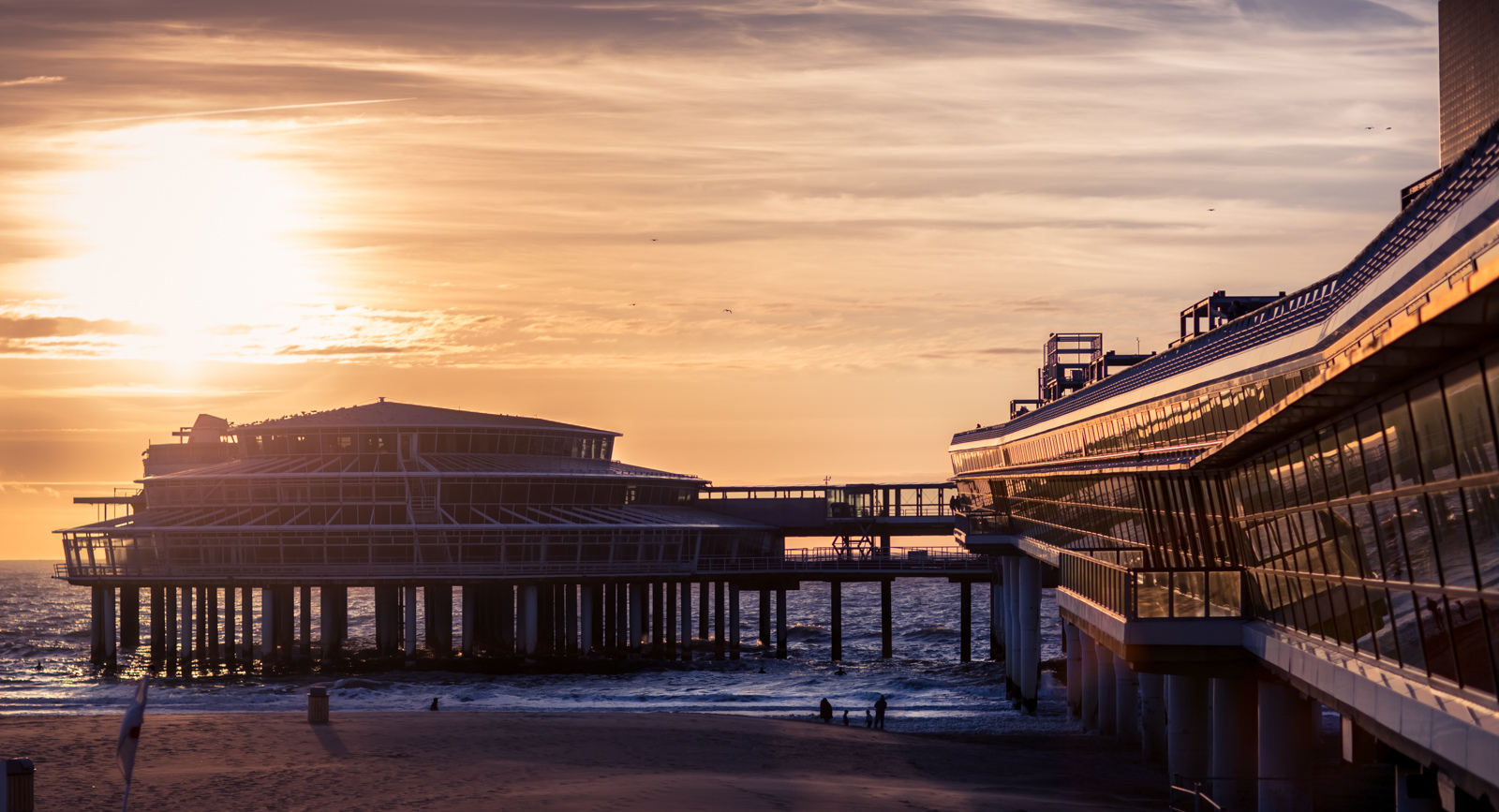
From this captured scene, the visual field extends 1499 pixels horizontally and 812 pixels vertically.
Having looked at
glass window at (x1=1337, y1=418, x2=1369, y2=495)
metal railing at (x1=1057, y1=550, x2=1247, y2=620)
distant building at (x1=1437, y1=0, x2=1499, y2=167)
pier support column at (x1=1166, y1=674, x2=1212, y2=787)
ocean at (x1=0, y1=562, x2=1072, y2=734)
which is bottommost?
ocean at (x1=0, y1=562, x2=1072, y2=734)

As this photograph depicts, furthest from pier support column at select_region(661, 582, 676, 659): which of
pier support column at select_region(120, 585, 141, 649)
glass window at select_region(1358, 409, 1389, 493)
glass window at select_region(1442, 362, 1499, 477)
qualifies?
Result: glass window at select_region(1442, 362, 1499, 477)

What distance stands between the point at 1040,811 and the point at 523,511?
5708 centimetres

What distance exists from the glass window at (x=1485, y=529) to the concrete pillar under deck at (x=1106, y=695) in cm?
3465

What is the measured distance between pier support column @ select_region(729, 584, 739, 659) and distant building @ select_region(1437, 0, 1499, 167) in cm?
5734

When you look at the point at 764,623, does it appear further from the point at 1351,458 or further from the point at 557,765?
the point at 1351,458

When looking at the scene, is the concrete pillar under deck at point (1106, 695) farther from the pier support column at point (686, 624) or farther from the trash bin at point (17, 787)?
the pier support column at point (686, 624)

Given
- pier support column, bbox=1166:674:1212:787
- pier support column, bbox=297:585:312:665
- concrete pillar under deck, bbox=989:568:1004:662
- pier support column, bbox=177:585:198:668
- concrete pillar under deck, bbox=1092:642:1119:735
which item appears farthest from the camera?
concrete pillar under deck, bbox=989:568:1004:662

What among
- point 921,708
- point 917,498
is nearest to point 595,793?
point 921,708

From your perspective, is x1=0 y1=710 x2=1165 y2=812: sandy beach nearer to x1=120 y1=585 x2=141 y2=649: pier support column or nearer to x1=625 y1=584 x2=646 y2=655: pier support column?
x1=625 y1=584 x2=646 y2=655: pier support column

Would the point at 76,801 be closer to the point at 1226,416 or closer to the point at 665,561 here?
the point at 1226,416

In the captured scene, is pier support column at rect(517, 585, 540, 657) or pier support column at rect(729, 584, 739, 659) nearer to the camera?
pier support column at rect(517, 585, 540, 657)

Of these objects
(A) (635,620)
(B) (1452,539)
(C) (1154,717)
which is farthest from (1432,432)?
(A) (635,620)

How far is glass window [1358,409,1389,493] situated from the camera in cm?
1666

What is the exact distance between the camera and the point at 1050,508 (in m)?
58.4
